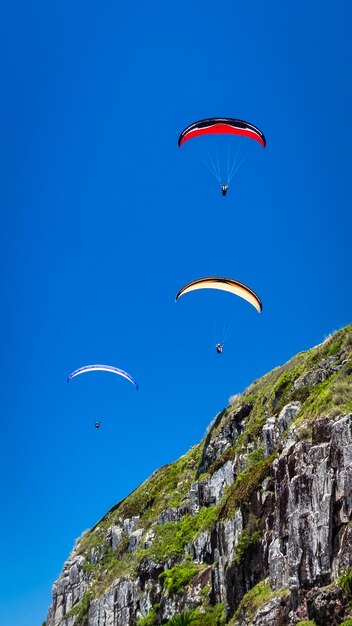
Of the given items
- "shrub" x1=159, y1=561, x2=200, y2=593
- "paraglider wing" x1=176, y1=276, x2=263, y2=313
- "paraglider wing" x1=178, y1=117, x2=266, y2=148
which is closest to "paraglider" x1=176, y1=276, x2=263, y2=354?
"paraglider wing" x1=176, y1=276, x2=263, y2=313

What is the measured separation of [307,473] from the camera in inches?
950

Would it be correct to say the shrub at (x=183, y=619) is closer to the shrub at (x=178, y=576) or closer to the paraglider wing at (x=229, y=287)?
the shrub at (x=178, y=576)

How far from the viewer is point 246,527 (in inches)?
1179

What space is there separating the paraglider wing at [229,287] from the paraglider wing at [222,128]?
8.07 m

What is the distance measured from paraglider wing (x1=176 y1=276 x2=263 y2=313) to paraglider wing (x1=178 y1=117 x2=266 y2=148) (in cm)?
807

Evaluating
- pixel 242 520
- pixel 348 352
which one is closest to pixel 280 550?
pixel 242 520

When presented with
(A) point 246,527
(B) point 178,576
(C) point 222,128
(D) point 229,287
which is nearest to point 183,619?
(B) point 178,576

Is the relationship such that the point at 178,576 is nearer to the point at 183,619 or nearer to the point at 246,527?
the point at 183,619

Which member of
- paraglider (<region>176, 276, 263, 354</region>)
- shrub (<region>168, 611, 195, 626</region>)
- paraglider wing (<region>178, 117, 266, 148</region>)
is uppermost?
paraglider wing (<region>178, 117, 266, 148</region>)

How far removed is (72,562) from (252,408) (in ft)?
68.6

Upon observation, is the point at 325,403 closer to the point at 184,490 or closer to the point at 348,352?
the point at 348,352

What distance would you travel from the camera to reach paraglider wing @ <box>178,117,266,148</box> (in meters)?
35.2

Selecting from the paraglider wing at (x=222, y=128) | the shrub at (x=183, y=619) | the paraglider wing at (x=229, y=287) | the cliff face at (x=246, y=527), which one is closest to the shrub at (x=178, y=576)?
the cliff face at (x=246, y=527)

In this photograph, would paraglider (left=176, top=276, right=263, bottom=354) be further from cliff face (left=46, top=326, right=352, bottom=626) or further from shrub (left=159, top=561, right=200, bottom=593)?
shrub (left=159, top=561, right=200, bottom=593)
